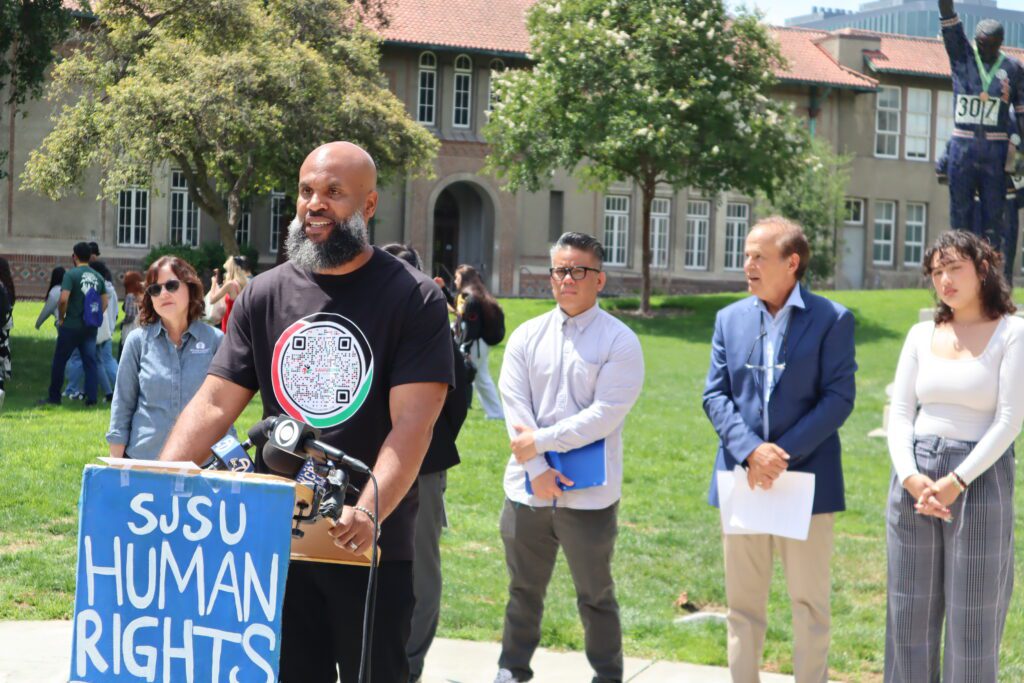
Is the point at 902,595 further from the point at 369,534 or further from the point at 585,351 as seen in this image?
the point at 369,534

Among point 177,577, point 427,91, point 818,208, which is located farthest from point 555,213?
point 177,577

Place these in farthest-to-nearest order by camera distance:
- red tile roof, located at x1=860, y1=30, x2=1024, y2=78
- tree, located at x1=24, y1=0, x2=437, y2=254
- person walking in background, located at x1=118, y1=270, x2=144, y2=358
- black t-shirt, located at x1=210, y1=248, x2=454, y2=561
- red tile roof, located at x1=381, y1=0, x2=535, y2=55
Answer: red tile roof, located at x1=860, y1=30, x2=1024, y2=78 < red tile roof, located at x1=381, y1=0, x2=535, y2=55 < tree, located at x1=24, y1=0, x2=437, y2=254 < person walking in background, located at x1=118, y1=270, x2=144, y2=358 < black t-shirt, located at x1=210, y1=248, x2=454, y2=561

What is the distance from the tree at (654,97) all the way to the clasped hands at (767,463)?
23.3 metres

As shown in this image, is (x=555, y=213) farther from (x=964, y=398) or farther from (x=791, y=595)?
(x=964, y=398)

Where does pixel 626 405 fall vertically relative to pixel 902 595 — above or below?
above

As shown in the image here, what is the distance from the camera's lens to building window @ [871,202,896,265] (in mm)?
44656

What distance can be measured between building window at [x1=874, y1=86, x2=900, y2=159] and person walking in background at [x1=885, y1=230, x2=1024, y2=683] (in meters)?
41.1

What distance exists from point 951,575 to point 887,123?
138 ft

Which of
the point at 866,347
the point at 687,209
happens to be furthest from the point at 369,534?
the point at 687,209

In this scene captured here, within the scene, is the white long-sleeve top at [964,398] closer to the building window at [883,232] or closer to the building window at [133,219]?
the building window at [133,219]

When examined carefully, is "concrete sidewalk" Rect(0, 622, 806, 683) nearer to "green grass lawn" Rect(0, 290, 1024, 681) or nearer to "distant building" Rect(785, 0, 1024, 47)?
"green grass lawn" Rect(0, 290, 1024, 681)

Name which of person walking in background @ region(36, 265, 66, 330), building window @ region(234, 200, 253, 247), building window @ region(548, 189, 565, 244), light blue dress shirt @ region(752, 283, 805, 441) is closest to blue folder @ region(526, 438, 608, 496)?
light blue dress shirt @ region(752, 283, 805, 441)

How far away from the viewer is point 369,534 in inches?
139

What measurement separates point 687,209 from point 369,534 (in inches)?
1561
